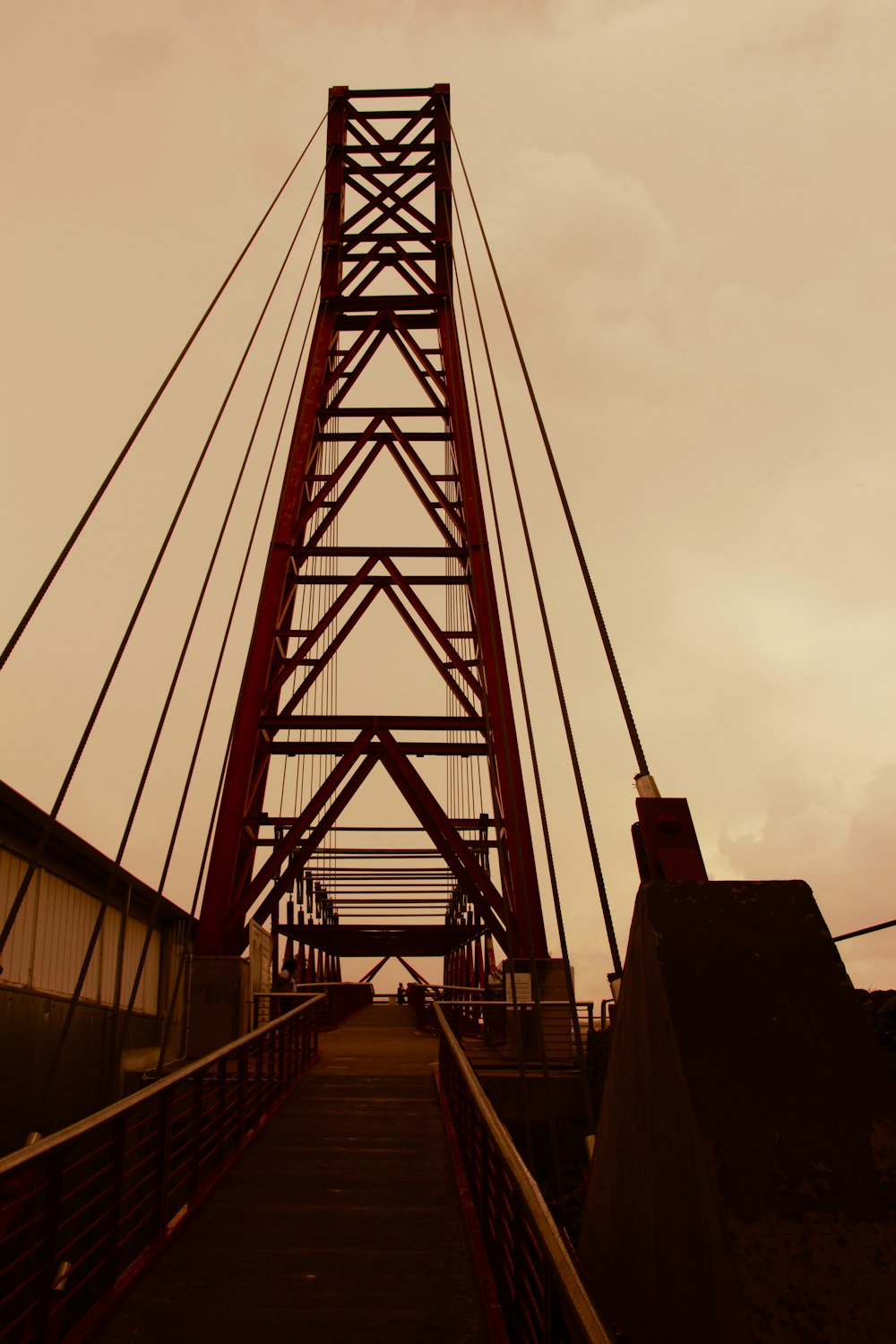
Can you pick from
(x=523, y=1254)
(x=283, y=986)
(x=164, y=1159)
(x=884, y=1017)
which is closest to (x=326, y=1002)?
(x=283, y=986)

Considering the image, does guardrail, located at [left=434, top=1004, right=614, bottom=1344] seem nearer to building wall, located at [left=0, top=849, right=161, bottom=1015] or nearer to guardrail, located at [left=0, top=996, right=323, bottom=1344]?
guardrail, located at [left=0, top=996, right=323, bottom=1344]

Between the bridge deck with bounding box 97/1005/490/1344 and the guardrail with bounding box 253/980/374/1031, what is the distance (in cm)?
493

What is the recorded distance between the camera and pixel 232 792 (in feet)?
45.8

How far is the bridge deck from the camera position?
4512 mm

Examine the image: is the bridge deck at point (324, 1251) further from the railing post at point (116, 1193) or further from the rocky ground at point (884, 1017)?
the rocky ground at point (884, 1017)

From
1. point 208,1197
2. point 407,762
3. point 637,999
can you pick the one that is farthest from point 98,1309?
point 407,762

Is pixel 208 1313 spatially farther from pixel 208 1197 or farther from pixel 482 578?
pixel 482 578

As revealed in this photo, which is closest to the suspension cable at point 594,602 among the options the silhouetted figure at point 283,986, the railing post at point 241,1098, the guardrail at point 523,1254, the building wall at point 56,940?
the guardrail at point 523,1254

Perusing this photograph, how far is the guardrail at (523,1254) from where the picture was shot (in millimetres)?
2568

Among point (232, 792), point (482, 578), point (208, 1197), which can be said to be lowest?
point (208, 1197)

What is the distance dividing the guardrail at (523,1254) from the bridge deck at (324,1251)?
0.22m

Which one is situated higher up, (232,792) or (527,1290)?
(232,792)

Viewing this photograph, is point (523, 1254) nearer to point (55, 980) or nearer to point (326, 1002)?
point (55, 980)

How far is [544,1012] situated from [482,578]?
6.35 m
